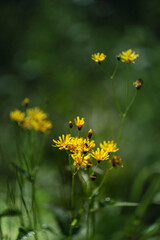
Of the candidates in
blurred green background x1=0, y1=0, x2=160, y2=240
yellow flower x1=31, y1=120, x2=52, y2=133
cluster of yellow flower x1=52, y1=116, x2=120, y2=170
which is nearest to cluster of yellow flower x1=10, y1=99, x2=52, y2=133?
yellow flower x1=31, y1=120, x2=52, y2=133

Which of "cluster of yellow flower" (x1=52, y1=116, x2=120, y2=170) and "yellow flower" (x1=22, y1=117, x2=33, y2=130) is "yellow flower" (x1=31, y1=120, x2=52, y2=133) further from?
"cluster of yellow flower" (x1=52, y1=116, x2=120, y2=170)

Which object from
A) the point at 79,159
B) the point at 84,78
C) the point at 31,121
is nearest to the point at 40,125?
the point at 31,121

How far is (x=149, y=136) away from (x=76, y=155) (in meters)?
1.95

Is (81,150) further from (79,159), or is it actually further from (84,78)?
(84,78)

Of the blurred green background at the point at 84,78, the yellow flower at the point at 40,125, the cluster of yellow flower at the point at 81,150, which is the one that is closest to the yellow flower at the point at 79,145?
the cluster of yellow flower at the point at 81,150

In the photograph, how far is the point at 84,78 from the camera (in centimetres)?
387

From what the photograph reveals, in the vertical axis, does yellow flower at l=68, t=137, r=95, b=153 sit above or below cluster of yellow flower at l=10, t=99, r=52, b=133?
below

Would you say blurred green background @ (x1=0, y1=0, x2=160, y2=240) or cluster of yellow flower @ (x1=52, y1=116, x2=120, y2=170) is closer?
cluster of yellow flower @ (x1=52, y1=116, x2=120, y2=170)

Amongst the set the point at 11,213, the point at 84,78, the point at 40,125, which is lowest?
the point at 11,213

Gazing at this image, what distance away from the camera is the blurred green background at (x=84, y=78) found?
2480 millimetres

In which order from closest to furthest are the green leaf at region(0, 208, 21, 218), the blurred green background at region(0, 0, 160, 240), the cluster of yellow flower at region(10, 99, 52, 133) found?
the green leaf at region(0, 208, 21, 218) → the cluster of yellow flower at region(10, 99, 52, 133) → the blurred green background at region(0, 0, 160, 240)

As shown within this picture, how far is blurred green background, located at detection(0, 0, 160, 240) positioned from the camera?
2480 millimetres

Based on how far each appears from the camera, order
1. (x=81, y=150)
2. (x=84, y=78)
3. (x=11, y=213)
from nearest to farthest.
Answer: (x=81, y=150), (x=11, y=213), (x=84, y=78)

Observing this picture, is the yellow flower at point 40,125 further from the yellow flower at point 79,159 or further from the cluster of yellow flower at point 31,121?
the yellow flower at point 79,159
